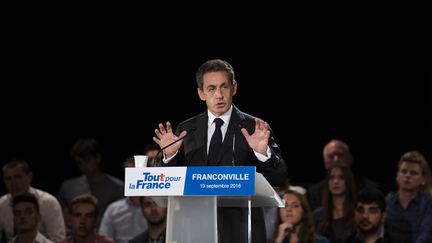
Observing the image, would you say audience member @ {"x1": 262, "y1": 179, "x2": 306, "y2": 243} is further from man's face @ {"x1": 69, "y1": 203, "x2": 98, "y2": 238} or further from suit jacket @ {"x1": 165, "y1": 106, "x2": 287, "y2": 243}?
suit jacket @ {"x1": 165, "y1": 106, "x2": 287, "y2": 243}

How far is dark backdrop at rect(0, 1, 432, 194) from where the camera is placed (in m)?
7.13

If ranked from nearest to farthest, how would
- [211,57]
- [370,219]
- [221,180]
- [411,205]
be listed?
[221,180], [370,219], [411,205], [211,57]

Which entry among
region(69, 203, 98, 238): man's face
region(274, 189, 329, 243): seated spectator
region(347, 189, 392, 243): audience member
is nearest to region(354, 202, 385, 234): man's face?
region(347, 189, 392, 243): audience member

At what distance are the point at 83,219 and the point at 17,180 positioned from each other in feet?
2.84

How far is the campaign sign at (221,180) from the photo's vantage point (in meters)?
2.91

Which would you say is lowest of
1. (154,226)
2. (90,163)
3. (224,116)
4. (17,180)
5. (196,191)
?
(196,191)

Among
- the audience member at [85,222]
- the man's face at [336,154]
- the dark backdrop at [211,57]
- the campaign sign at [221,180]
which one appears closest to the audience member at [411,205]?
the man's face at [336,154]

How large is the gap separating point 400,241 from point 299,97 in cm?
226

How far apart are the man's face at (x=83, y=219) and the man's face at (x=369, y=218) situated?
1.71 m

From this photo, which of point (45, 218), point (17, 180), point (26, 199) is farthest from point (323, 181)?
point (17, 180)

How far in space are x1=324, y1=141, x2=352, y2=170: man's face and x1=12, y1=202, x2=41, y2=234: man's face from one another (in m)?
2.14

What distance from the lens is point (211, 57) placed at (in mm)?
7188

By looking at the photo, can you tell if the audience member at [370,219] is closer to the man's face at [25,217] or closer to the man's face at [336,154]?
the man's face at [336,154]

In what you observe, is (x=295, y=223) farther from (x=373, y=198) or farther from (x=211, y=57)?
(x=211, y=57)
